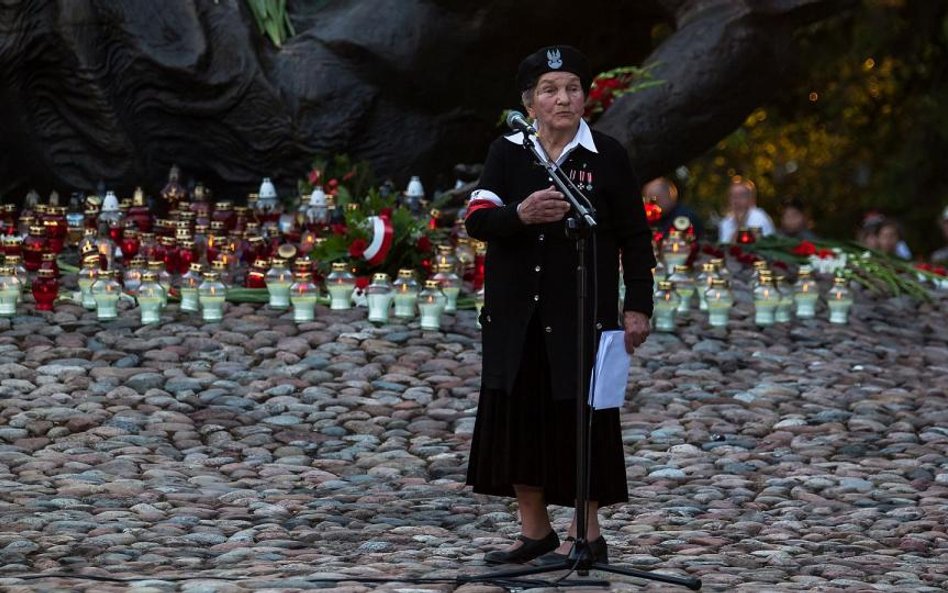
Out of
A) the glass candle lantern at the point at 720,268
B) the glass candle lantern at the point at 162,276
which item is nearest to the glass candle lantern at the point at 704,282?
the glass candle lantern at the point at 720,268

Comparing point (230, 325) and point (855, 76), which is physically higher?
point (855, 76)

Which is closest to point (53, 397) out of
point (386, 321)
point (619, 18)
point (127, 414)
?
point (127, 414)

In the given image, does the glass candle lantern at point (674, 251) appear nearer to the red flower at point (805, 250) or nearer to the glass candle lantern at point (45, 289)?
the red flower at point (805, 250)

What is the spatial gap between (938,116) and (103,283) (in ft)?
35.0

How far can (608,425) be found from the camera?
6215 mm

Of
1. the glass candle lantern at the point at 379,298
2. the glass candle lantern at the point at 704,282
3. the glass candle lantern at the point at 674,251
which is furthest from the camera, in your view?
the glass candle lantern at the point at 674,251

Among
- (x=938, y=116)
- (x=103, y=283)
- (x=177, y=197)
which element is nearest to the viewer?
(x=103, y=283)

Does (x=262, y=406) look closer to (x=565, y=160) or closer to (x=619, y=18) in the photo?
(x=565, y=160)

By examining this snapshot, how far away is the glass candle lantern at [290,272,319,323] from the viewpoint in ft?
32.8

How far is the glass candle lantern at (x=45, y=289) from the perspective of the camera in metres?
9.89

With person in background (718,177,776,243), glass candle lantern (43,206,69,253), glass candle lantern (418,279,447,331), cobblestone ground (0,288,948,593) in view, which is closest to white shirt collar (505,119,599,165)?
cobblestone ground (0,288,948,593)

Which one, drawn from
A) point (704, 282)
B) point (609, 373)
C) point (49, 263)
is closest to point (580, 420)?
point (609, 373)

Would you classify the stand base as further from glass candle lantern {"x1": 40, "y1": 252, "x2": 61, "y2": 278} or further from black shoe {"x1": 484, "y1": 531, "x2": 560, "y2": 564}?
glass candle lantern {"x1": 40, "y1": 252, "x2": 61, "y2": 278}

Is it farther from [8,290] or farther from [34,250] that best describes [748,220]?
[8,290]
